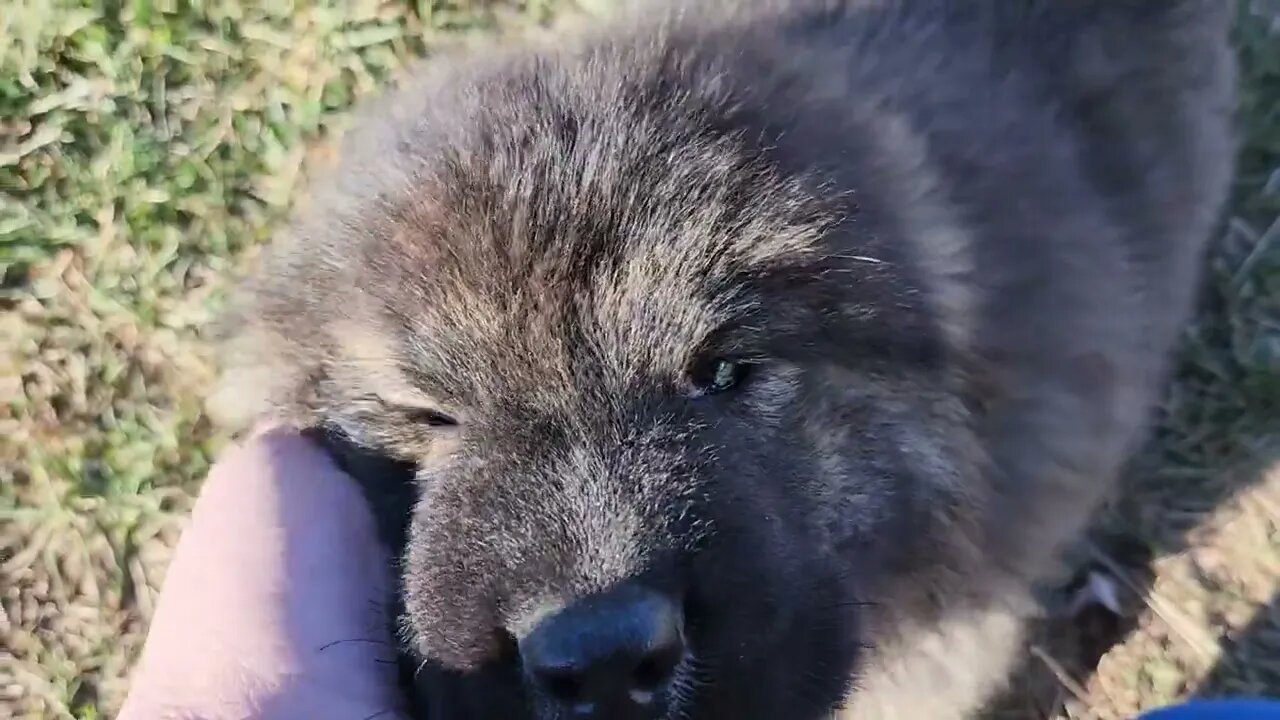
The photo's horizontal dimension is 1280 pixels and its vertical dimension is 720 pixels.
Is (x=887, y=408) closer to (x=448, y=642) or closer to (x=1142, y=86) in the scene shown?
(x=448, y=642)

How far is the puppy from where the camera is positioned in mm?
1380

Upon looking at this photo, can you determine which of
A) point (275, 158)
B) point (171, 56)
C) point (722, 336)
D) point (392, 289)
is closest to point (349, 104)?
point (275, 158)

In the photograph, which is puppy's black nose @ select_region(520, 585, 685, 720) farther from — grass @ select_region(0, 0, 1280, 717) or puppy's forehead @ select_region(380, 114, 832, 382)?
grass @ select_region(0, 0, 1280, 717)

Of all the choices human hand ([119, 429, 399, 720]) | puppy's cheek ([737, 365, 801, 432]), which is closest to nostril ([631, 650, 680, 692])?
puppy's cheek ([737, 365, 801, 432])

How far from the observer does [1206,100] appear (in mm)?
2225

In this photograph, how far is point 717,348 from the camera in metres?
1.49

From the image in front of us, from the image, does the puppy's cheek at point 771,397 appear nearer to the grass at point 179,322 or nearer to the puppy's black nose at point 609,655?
the puppy's black nose at point 609,655

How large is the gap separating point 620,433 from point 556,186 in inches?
12.6

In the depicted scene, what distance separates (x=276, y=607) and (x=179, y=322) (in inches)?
46.4

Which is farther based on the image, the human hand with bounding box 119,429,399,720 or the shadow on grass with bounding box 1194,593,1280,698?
the shadow on grass with bounding box 1194,593,1280,698

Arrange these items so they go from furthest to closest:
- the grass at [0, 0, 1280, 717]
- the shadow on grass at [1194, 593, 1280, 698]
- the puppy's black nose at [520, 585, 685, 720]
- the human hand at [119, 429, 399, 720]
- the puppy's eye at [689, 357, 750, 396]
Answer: the grass at [0, 0, 1280, 717] → the shadow on grass at [1194, 593, 1280, 698] → the human hand at [119, 429, 399, 720] → the puppy's eye at [689, 357, 750, 396] → the puppy's black nose at [520, 585, 685, 720]

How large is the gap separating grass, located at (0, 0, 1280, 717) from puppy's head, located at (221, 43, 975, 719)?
43.0 inches

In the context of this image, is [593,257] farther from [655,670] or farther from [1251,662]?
[1251,662]

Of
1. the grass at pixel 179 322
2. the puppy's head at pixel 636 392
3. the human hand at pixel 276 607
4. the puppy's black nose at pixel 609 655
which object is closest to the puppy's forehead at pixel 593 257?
the puppy's head at pixel 636 392
